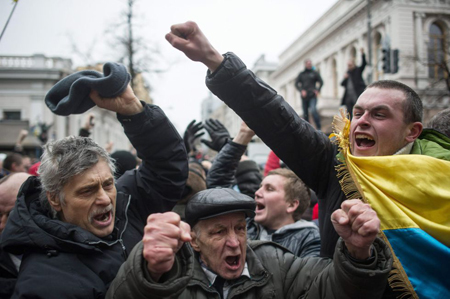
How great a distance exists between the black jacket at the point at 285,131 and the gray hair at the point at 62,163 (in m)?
0.84

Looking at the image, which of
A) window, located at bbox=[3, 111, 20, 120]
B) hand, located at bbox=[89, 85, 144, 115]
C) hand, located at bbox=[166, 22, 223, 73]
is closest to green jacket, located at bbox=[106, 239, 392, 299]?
hand, located at bbox=[166, 22, 223, 73]

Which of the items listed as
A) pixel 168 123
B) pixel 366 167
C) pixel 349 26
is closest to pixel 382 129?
pixel 366 167

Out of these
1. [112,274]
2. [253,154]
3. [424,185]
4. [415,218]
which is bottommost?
[112,274]

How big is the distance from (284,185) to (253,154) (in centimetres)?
1226

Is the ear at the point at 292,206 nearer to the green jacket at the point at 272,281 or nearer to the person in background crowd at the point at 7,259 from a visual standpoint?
the green jacket at the point at 272,281

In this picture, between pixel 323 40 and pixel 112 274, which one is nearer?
pixel 112 274

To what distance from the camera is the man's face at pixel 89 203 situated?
220cm

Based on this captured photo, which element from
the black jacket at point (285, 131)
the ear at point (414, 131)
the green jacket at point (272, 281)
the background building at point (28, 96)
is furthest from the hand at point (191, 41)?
the background building at point (28, 96)

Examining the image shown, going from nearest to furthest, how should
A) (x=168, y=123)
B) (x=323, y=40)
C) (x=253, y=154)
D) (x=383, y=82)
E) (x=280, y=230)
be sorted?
(x=383, y=82)
(x=168, y=123)
(x=280, y=230)
(x=253, y=154)
(x=323, y=40)

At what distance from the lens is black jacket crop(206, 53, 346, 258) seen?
1906mm

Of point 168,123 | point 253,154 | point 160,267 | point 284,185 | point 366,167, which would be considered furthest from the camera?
point 253,154

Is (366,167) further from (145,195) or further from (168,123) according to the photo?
(145,195)

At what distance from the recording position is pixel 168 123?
2.56 m

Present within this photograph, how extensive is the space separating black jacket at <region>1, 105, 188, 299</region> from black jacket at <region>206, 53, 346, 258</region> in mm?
707
